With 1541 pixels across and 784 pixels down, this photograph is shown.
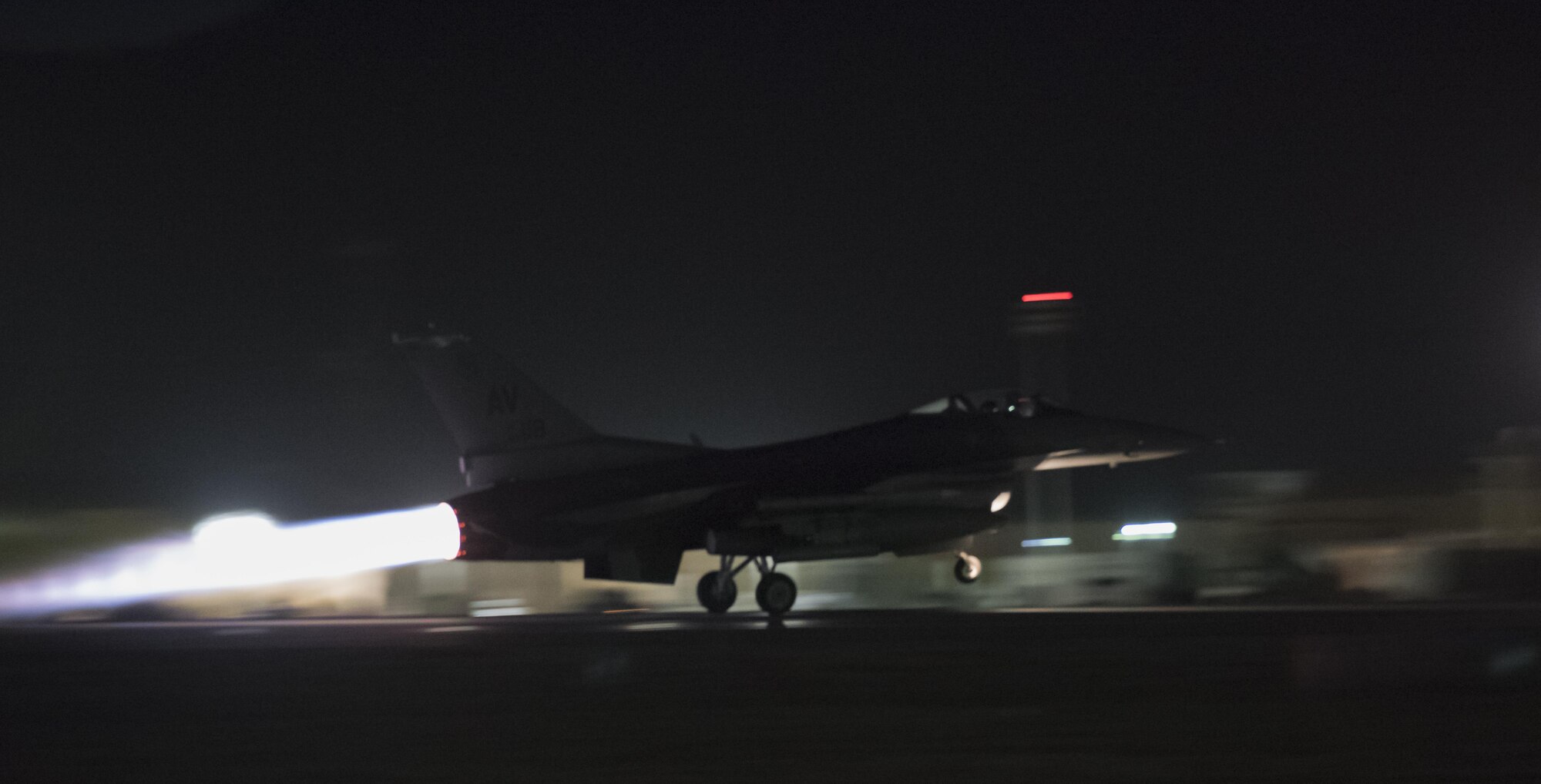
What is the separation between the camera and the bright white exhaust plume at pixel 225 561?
26531 mm

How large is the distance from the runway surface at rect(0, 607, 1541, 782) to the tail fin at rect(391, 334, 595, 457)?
6036 millimetres

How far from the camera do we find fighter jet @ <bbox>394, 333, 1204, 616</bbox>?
2155 cm

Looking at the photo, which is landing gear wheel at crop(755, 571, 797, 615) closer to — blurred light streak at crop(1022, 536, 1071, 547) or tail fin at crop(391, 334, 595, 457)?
tail fin at crop(391, 334, 595, 457)

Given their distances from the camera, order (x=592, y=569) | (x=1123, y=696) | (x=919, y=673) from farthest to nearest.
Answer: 1. (x=592, y=569)
2. (x=919, y=673)
3. (x=1123, y=696)

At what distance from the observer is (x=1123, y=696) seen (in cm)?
969

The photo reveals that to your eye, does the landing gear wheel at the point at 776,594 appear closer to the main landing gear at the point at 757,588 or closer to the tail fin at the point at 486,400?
the main landing gear at the point at 757,588

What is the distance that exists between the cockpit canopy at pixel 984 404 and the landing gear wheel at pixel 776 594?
3471mm

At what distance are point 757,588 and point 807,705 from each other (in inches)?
481

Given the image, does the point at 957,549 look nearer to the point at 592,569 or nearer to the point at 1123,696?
the point at 592,569

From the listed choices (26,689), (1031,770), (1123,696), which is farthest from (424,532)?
(1031,770)

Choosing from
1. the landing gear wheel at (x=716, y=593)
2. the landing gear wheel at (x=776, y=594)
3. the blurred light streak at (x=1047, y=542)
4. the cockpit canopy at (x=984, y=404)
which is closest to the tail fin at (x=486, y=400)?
the landing gear wheel at (x=716, y=593)

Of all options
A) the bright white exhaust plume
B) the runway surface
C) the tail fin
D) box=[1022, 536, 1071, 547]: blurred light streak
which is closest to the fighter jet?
the tail fin

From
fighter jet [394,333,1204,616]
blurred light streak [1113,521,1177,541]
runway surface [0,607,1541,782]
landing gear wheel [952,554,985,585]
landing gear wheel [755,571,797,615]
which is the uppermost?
fighter jet [394,333,1204,616]

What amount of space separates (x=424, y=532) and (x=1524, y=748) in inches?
699
